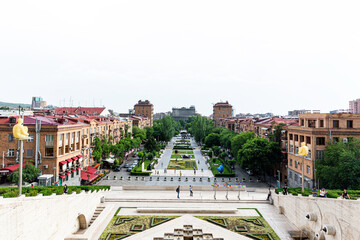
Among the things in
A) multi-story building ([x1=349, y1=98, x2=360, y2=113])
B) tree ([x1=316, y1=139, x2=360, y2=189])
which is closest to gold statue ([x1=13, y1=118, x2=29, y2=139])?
tree ([x1=316, y1=139, x2=360, y2=189])

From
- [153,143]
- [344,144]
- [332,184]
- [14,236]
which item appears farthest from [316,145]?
[153,143]

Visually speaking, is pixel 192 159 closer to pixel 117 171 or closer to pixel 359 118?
pixel 117 171

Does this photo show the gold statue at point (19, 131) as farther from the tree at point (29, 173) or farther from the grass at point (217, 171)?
the grass at point (217, 171)

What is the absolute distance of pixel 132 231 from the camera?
19984 mm

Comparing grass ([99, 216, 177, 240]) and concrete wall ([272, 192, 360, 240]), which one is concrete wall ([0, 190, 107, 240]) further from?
concrete wall ([272, 192, 360, 240])

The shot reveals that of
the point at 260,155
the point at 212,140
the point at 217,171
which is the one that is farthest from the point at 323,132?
the point at 212,140

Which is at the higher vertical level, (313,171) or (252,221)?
(313,171)

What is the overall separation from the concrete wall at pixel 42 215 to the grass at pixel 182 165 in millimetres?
30976

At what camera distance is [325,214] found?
55.3ft

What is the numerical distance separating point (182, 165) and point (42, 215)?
40977mm

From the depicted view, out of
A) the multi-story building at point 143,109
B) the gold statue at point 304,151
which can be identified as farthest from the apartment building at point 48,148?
the multi-story building at point 143,109

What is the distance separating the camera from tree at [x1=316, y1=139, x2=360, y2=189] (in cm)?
2675

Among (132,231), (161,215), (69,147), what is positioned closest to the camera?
(132,231)

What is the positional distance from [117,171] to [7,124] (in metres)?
22.2
